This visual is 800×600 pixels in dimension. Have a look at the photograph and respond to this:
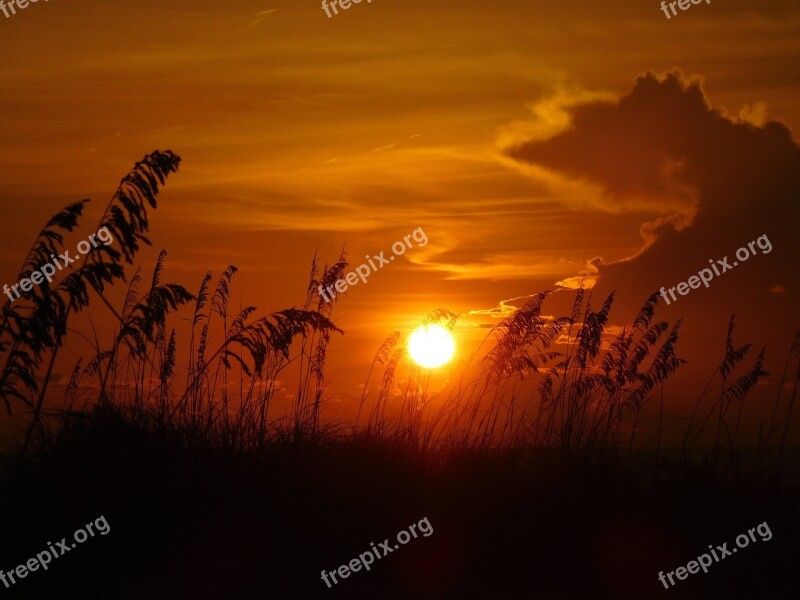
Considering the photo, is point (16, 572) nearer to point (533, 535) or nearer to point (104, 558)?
point (104, 558)

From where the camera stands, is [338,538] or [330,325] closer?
[338,538]

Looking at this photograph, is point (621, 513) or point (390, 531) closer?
point (390, 531)

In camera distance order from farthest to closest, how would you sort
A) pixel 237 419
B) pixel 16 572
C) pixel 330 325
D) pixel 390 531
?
pixel 237 419 → pixel 330 325 → pixel 390 531 → pixel 16 572

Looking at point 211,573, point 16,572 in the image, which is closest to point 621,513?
point 211,573

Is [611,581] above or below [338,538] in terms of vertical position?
below

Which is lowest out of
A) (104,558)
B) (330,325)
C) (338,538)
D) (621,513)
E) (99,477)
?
(621,513)

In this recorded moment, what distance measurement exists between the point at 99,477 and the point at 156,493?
510 mm

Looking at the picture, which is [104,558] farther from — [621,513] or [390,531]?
[621,513]

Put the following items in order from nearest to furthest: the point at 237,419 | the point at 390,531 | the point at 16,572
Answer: the point at 16,572 < the point at 390,531 < the point at 237,419

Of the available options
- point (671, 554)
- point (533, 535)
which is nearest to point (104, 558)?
point (533, 535)

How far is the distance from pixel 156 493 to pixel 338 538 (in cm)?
155

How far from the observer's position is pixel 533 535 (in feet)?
28.0

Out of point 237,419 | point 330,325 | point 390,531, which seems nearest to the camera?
point 390,531

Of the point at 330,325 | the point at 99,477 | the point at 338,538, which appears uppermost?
the point at 330,325
